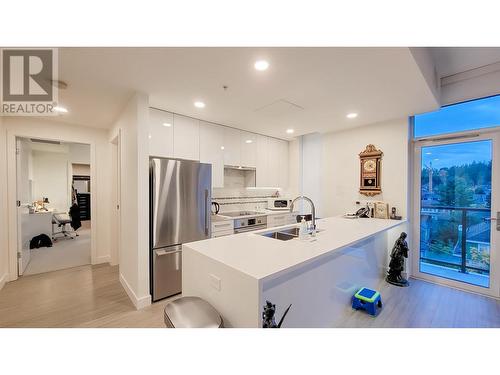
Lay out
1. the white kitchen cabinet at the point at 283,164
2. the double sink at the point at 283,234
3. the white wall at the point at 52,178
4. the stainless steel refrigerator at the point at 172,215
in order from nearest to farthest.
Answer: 1. the double sink at the point at 283,234
2. the stainless steel refrigerator at the point at 172,215
3. the white kitchen cabinet at the point at 283,164
4. the white wall at the point at 52,178

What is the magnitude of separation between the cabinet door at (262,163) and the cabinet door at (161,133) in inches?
67.7

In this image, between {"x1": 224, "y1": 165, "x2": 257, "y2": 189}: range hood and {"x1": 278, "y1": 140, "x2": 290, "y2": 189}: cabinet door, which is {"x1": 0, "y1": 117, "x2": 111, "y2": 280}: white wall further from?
{"x1": 278, "y1": 140, "x2": 290, "y2": 189}: cabinet door

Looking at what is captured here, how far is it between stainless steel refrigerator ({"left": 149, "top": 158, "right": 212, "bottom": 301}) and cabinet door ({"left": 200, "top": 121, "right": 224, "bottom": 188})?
1.56ft

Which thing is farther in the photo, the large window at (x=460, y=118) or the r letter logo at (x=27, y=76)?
the large window at (x=460, y=118)

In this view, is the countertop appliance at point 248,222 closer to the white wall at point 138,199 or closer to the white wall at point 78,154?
the white wall at point 138,199

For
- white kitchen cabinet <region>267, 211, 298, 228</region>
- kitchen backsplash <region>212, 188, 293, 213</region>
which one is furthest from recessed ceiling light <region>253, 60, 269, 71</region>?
white kitchen cabinet <region>267, 211, 298, 228</region>

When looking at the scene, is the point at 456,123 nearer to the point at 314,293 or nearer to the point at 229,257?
the point at 314,293

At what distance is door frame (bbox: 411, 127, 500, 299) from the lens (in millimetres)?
2516

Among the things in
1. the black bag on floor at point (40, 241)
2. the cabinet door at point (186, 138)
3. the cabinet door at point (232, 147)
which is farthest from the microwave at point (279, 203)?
the black bag on floor at point (40, 241)

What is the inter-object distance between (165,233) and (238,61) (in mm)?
1970

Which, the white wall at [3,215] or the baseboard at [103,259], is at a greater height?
the white wall at [3,215]

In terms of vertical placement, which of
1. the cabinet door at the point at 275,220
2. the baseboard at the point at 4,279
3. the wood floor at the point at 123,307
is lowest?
the wood floor at the point at 123,307

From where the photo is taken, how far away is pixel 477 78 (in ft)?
8.28

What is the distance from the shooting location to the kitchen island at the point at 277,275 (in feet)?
3.69
